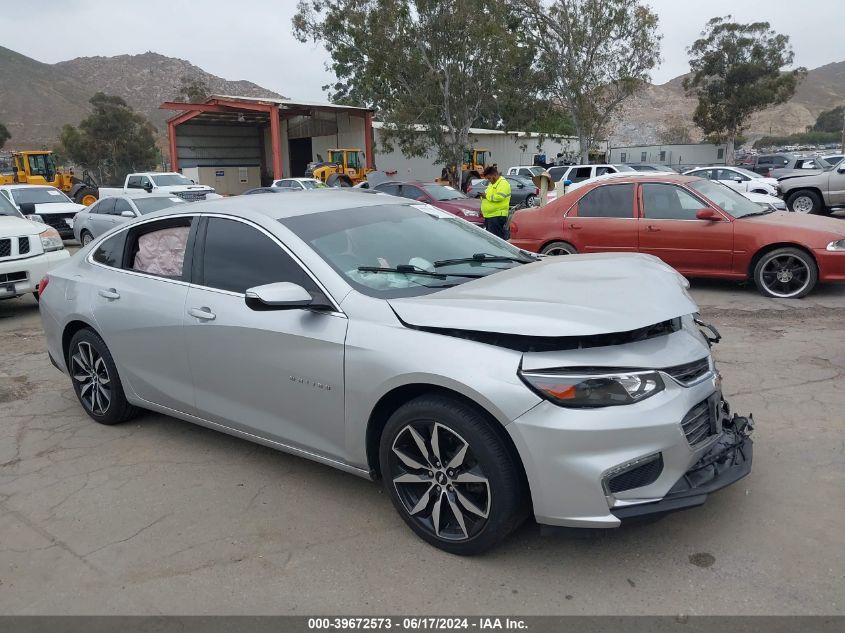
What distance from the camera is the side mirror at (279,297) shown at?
3166 mm

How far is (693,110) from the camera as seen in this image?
128 m

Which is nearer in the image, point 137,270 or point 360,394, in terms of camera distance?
point 360,394

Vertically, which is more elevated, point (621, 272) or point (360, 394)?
point (621, 272)

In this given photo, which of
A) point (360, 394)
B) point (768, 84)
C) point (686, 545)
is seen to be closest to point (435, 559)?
point (360, 394)

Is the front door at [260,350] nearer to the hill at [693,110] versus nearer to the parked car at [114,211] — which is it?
the parked car at [114,211]

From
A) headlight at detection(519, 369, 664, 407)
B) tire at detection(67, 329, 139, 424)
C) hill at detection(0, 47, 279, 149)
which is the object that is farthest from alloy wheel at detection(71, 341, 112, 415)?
hill at detection(0, 47, 279, 149)

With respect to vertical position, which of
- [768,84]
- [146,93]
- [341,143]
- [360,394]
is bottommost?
[360,394]

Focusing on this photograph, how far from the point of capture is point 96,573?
10.0ft

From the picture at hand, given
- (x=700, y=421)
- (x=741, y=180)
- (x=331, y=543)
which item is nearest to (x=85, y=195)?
(x=741, y=180)

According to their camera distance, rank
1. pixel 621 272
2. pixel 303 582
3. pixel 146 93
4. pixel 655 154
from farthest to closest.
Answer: pixel 146 93 → pixel 655 154 → pixel 621 272 → pixel 303 582

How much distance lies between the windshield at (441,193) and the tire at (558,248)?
7324 millimetres

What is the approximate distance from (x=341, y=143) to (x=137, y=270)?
38.2 m

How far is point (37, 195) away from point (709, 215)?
1851 cm

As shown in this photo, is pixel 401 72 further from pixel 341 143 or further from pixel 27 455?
pixel 27 455
